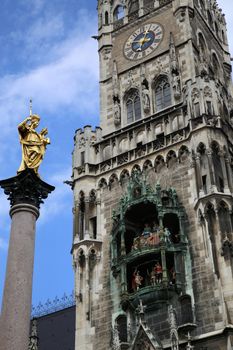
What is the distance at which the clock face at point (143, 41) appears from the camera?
3703 cm

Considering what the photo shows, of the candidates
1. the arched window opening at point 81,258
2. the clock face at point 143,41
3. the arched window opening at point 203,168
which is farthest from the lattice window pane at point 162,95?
the arched window opening at point 81,258

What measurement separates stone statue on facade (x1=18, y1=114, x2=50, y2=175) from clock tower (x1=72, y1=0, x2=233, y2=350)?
8217mm

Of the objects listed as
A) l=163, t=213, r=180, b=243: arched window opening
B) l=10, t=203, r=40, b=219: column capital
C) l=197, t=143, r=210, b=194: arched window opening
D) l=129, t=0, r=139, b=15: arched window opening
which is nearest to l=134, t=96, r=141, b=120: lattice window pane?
l=197, t=143, r=210, b=194: arched window opening

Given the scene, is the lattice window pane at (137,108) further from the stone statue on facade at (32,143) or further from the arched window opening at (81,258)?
the stone statue on facade at (32,143)

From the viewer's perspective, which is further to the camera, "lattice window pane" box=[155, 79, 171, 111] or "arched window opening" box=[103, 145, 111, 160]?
→ "lattice window pane" box=[155, 79, 171, 111]

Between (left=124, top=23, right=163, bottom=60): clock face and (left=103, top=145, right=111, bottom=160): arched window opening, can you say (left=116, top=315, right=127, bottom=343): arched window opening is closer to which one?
(left=103, top=145, right=111, bottom=160): arched window opening

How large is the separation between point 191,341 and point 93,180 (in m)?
10.5

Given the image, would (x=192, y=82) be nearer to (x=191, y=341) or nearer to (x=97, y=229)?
(x=97, y=229)

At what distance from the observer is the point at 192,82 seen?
1267 inches

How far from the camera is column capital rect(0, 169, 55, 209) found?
2042 centimetres

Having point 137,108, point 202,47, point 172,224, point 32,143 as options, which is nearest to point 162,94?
point 137,108

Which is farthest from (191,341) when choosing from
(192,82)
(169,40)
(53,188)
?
(169,40)

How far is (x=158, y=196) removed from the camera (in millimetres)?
29438

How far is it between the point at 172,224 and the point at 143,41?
12.6 m
